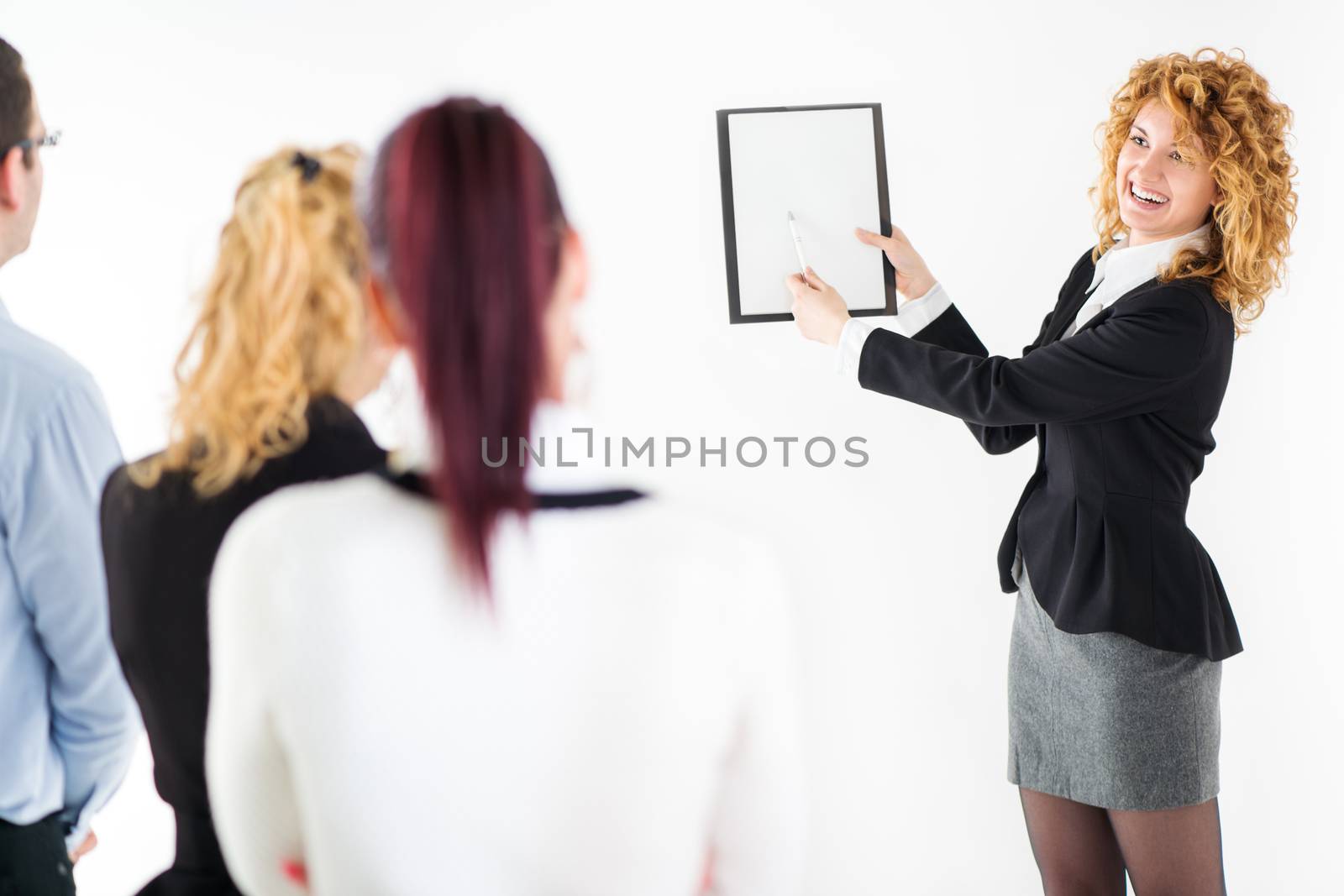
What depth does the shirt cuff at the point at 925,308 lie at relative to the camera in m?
1.83

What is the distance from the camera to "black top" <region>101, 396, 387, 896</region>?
0.92 meters

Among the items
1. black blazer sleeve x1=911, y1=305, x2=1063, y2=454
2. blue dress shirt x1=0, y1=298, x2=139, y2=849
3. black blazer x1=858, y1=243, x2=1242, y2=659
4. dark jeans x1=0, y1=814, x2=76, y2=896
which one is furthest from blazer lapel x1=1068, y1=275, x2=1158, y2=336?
dark jeans x1=0, y1=814, x2=76, y2=896

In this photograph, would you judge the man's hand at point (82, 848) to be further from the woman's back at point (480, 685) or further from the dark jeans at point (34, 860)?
the woman's back at point (480, 685)

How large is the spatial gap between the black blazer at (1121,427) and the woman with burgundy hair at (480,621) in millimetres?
808

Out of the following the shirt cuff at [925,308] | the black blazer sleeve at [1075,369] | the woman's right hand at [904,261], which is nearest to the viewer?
the black blazer sleeve at [1075,369]

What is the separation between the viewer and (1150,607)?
1568 mm

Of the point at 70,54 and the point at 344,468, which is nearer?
the point at 344,468

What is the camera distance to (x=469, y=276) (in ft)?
2.56

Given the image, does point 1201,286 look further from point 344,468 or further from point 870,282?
point 344,468

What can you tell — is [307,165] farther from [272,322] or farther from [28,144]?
[28,144]

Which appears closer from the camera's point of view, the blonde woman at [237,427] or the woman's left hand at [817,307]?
the blonde woman at [237,427]

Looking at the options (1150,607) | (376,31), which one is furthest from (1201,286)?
(376,31)

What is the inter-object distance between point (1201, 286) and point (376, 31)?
1611mm

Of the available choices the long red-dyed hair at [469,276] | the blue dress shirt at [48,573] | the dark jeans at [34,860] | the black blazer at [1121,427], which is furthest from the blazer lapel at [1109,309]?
the dark jeans at [34,860]
